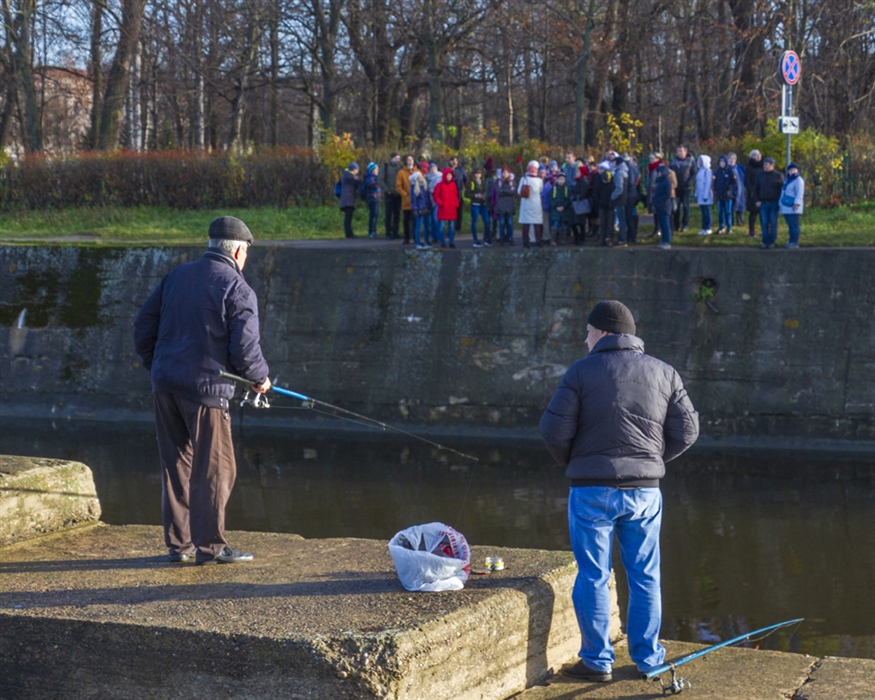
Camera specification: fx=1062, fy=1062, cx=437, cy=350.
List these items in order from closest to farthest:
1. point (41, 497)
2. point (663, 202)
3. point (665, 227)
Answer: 1. point (41, 497)
2. point (665, 227)
3. point (663, 202)

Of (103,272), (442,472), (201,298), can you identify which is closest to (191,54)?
(103,272)

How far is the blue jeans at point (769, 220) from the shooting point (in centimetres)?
1545

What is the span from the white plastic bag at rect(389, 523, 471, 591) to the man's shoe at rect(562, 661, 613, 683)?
624 millimetres

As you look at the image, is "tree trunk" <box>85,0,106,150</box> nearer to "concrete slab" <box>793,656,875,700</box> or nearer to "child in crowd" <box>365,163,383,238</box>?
"child in crowd" <box>365,163,383,238</box>

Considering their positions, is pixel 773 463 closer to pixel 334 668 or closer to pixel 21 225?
pixel 334 668

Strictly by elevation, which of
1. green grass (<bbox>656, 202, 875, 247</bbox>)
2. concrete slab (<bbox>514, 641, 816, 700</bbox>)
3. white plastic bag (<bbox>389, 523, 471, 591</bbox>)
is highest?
green grass (<bbox>656, 202, 875, 247</bbox>)

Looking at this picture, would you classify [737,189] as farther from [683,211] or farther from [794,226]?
[794,226]

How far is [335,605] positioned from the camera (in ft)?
14.8

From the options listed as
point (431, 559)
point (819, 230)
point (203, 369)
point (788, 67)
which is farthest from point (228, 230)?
point (819, 230)

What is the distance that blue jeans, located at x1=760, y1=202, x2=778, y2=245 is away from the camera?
15.5 meters

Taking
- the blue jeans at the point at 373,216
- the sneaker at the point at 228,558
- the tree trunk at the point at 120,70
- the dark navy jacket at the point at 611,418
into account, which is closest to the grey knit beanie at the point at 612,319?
the dark navy jacket at the point at 611,418

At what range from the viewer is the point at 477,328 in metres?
15.4

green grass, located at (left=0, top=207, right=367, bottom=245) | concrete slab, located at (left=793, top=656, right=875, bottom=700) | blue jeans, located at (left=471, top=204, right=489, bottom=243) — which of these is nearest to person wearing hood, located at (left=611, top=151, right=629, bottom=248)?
blue jeans, located at (left=471, top=204, right=489, bottom=243)

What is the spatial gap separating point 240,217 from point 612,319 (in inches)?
729
